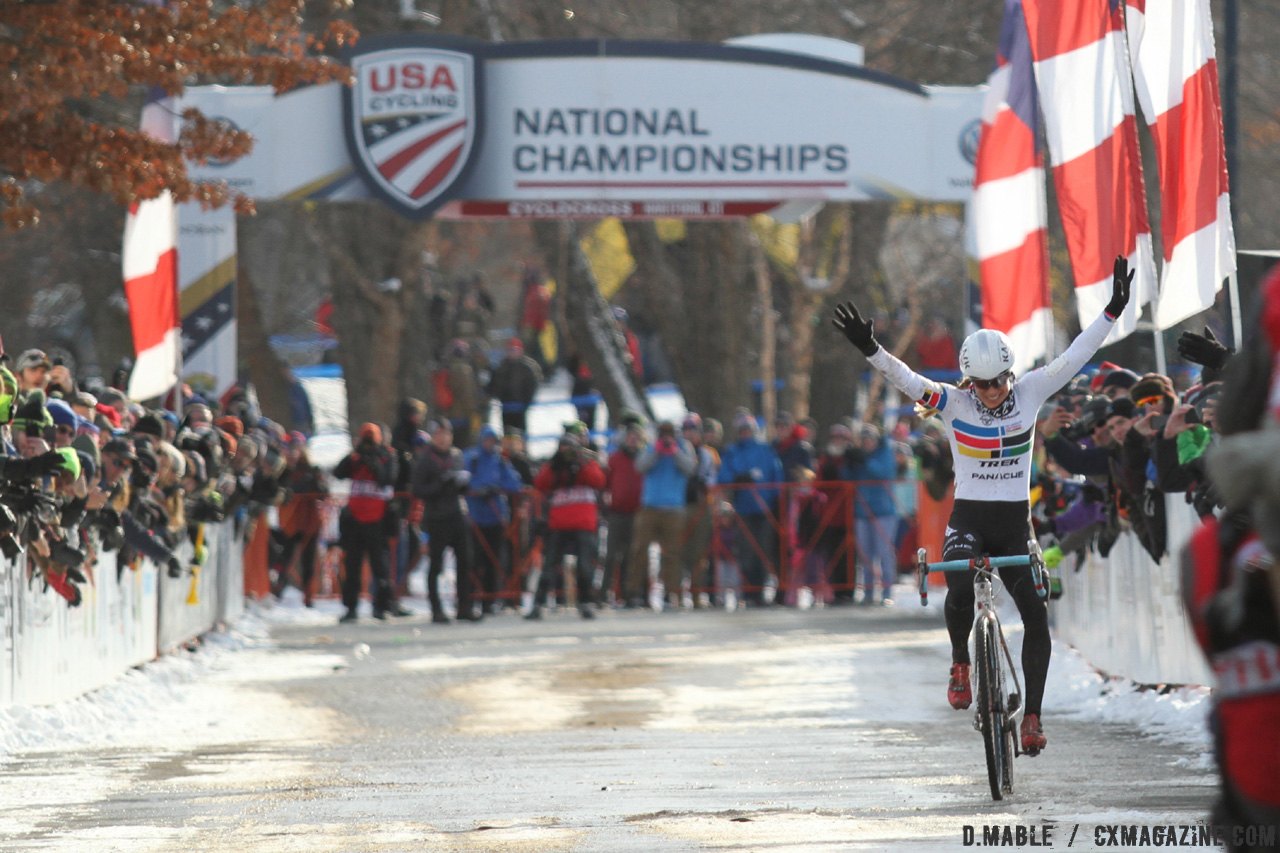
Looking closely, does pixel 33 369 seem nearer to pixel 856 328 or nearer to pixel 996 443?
pixel 856 328

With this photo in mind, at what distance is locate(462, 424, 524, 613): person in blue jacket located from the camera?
2445cm

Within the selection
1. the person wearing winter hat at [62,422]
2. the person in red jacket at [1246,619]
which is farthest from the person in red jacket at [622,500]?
the person in red jacket at [1246,619]

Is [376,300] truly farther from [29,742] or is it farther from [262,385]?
[29,742]

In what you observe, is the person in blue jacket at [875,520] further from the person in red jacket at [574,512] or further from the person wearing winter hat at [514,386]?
the person wearing winter hat at [514,386]

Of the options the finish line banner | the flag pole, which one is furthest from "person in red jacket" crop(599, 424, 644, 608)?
the flag pole

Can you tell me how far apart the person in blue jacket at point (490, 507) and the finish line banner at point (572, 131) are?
2.93 meters

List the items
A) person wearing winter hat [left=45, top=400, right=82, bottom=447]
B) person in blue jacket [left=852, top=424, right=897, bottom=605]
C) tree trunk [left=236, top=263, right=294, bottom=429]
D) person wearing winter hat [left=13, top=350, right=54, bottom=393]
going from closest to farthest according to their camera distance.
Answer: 1. person wearing winter hat [left=45, top=400, right=82, bottom=447]
2. person wearing winter hat [left=13, top=350, right=54, bottom=393]
3. person in blue jacket [left=852, top=424, right=897, bottom=605]
4. tree trunk [left=236, top=263, right=294, bottom=429]

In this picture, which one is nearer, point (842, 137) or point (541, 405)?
point (842, 137)

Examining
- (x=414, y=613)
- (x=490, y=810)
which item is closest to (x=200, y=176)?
(x=414, y=613)

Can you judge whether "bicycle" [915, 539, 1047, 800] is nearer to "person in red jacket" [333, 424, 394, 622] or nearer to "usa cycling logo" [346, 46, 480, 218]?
"usa cycling logo" [346, 46, 480, 218]

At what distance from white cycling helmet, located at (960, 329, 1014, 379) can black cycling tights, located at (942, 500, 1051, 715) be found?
57cm

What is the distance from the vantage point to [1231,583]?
14.7 ft

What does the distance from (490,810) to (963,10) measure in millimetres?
20950

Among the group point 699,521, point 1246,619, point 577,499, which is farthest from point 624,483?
point 1246,619
